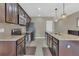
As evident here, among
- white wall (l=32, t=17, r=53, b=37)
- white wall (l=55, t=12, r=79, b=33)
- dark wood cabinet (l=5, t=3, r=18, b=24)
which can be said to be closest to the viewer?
dark wood cabinet (l=5, t=3, r=18, b=24)

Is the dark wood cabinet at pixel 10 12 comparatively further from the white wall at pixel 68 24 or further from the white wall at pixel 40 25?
the white wall at pixel 40 25

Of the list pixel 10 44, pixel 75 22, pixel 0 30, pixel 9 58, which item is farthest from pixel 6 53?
pixel 75 22

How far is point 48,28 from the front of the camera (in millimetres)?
13211

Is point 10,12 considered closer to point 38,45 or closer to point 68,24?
point 38,45

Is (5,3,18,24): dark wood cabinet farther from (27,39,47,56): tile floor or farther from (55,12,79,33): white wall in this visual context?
(55,12,79,33): white wall

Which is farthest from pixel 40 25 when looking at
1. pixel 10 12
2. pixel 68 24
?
pixel 10 12

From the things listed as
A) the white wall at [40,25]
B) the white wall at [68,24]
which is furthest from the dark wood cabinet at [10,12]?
the white wall at [40,25]

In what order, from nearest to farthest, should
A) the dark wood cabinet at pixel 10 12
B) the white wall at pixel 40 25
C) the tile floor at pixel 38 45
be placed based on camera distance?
the dark wood cabinet at pixel 10 12 < the tile floor at pixel 38 45 < the white wall at pixel 40 25

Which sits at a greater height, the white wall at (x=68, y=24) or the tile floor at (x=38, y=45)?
the white wall at (x=68, y=24)

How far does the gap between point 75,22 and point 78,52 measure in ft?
26.0

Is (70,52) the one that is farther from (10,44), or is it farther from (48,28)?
(48,28)

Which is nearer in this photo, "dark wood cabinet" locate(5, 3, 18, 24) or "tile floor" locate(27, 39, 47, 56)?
"dark wood cabinet" locate(5, 3, 18, 24)

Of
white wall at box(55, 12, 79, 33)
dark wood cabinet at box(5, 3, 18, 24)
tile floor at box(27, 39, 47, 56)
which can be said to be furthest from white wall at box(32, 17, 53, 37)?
dark wood cabinet at box(5, 3, 18, 24)

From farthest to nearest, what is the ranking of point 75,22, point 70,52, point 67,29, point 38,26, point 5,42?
point 38,26 < point 67,29 < point 75,22 < point 70,52 < point 5,42
